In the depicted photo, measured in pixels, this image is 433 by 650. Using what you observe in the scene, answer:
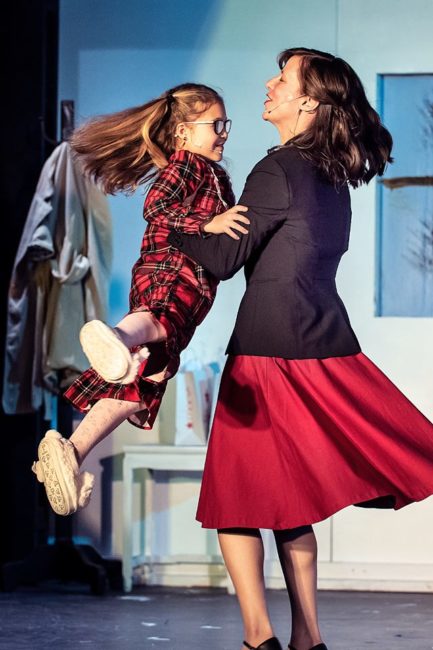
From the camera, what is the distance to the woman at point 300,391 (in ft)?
8.45

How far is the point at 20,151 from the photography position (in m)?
4.73

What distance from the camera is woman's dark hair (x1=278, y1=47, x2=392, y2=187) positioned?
106 inches

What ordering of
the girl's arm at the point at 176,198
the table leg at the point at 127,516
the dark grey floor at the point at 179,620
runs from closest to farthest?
the girl's arm at the point at 176,198 → the dark grey floor at the point at 179,620 → the table leg at the point at 127,516

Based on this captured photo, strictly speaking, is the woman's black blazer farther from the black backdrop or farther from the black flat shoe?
the black backdrop

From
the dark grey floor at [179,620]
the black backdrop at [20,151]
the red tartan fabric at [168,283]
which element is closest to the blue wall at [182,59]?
the black backdrop at [20,151]

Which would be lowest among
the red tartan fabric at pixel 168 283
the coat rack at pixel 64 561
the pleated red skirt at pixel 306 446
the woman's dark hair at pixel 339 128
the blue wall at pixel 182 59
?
the coat rack at pixel 64 561

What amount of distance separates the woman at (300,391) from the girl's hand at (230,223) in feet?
0.06

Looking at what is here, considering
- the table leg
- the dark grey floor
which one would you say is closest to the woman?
the dark grey floor

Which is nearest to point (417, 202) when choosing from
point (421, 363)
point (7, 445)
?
point (421, 363)

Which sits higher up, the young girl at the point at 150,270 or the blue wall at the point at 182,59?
the blue wall at the point at 182,59

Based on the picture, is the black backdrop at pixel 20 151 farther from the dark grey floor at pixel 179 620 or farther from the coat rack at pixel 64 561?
the dark grey floor at pixel 179 620

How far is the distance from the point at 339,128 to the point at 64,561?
264cm

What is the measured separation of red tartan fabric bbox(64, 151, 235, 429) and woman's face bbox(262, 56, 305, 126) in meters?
0.27

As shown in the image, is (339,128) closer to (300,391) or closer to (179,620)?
(300,391)
